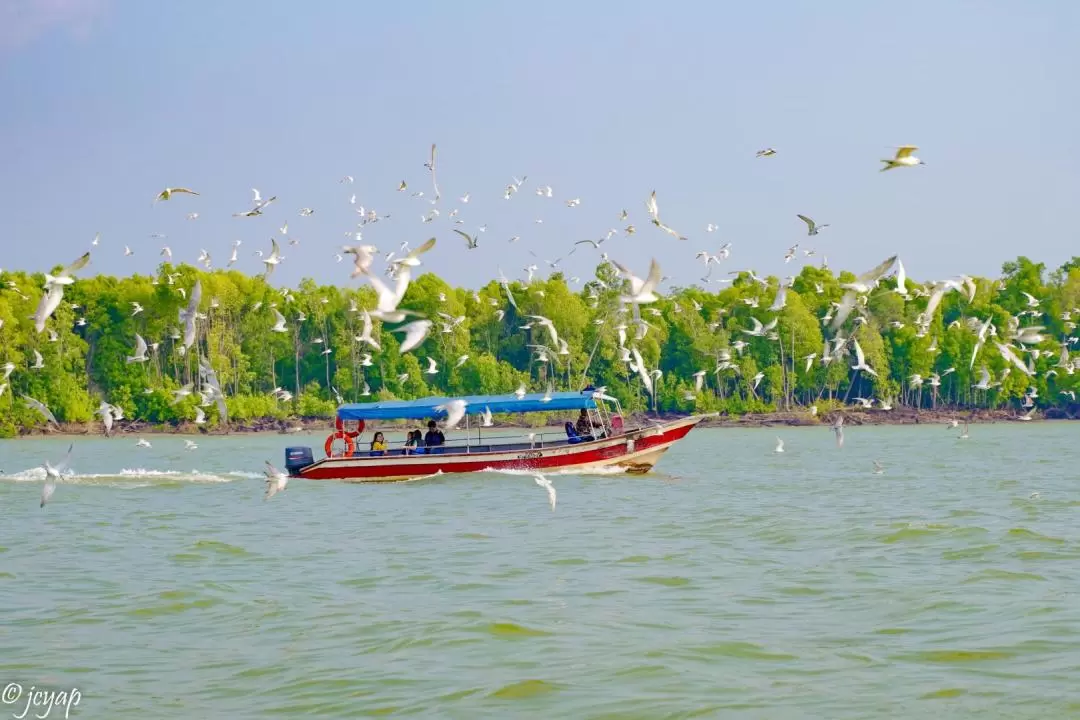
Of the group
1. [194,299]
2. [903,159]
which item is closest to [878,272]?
[903,159]

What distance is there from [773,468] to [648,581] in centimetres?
2885

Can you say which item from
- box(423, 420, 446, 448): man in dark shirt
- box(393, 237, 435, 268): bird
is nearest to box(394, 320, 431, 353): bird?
box(393, 237, 435, 268): bird

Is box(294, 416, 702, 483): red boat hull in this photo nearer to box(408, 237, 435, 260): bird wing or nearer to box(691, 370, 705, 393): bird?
box(691, 370, 705, 393): bird

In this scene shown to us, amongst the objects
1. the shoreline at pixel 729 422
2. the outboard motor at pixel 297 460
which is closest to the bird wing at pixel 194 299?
the outboard motor at pixel 297 460

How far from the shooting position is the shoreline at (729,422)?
3872 inches

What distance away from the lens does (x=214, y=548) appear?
81.4 ft

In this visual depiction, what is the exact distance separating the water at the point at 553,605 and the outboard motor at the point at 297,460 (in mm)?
4694

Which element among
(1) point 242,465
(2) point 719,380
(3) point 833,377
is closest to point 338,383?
(2) point 719,380

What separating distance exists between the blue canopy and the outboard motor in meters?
1.43

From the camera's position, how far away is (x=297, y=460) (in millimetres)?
39938

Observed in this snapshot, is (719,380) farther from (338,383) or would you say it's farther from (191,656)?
(191,656)

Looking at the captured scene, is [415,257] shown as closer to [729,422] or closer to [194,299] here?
[194,299]

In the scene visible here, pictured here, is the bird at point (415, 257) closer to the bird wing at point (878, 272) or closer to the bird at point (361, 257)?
the bird at point (361, 257)

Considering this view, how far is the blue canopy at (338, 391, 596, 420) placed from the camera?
38562 mm
